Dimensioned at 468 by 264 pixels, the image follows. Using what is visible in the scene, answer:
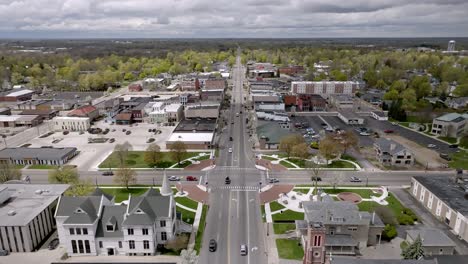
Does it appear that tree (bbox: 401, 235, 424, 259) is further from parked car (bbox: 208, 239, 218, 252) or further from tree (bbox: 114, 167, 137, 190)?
tree (bbox: 114, 167, 137, 190)

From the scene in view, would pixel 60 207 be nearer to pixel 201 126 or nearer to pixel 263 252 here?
pixel 263 252

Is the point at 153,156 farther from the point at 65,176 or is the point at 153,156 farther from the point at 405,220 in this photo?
the point at 405,220

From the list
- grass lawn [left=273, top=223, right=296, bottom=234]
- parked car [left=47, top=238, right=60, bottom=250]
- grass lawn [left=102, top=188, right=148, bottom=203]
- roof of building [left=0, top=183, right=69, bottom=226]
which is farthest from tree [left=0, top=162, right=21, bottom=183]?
grass lawn [left=273, top=223, right=296, bottom=234]

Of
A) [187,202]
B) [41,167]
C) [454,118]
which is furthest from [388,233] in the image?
[41,167]

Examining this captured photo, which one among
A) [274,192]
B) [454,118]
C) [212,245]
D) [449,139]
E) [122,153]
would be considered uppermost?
[454,118]

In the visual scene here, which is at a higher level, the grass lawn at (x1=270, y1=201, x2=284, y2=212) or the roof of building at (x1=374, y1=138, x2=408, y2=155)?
the roof of building at (x1=374, y1=138, x2=408, y2=155)

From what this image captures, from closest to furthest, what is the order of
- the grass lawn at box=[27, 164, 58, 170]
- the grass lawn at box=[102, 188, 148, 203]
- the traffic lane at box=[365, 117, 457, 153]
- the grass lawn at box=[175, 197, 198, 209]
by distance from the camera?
the grass lawn at box=[175, 197, 198, 209] → the grass lawn at box=[102, 188, 148, 203] → the grass lawn at box=[27, 164, 58, 170] → the traffic lane at box=[365, 117, 457, 153]

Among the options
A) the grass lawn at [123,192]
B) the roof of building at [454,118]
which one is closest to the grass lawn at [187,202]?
the grass lawn at [123,192]
